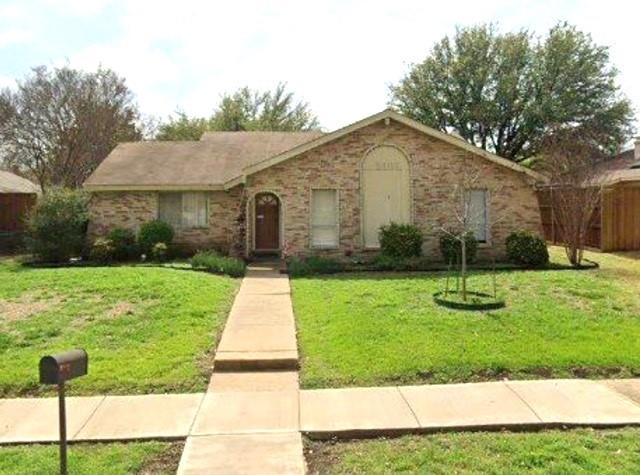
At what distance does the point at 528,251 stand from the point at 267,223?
8.79 m

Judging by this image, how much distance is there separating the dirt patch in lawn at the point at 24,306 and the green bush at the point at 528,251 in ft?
39.0

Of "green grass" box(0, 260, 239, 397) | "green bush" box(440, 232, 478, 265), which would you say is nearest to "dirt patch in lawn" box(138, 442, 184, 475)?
"green grass" box(0, 260, 239, 397)

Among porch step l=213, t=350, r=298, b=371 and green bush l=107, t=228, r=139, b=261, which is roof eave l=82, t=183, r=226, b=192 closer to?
green bush l=107, t=228, r=139, b=261

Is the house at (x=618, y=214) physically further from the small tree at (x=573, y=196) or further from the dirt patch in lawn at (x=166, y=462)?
the dirt patch in lawn at (x=166, y=462)

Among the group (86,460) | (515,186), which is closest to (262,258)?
(515,186)

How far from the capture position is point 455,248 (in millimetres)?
17359

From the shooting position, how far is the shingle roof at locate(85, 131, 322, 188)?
2031 centimetres

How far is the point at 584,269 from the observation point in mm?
16203

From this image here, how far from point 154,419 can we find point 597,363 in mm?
5452

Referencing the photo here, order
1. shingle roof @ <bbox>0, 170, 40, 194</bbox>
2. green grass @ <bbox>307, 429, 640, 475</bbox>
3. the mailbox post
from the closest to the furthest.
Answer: the mailbox post, green grass @ <bbox>307, 429, 640, 475</bbox>, shingle roof @ <bbox>0, 170, 40, 194</bbox>

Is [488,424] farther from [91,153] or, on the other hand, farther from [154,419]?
[91,153]

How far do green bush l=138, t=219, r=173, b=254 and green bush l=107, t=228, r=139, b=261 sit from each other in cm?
29

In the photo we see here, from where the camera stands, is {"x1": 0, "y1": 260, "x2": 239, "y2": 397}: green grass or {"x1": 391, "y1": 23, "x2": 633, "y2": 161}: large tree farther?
{"x1": 391, "y1": 23, "x2": 633, "y2": 161}: large tree

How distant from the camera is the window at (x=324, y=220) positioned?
18.5m
